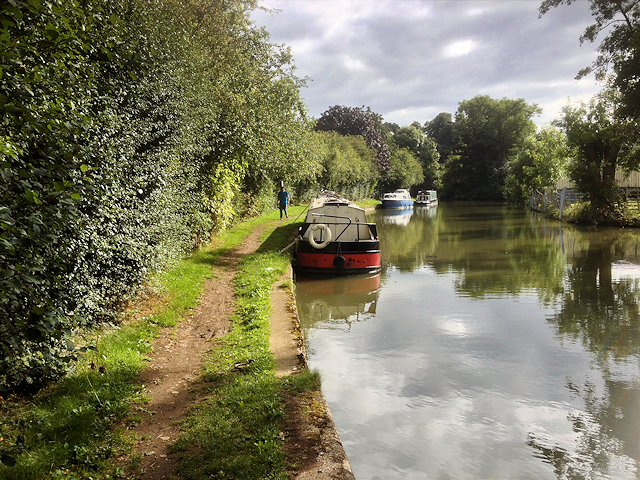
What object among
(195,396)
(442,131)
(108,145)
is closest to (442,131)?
(442,131)

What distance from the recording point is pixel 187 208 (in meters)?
9.45

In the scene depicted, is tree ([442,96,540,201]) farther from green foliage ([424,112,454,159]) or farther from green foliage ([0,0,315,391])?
green foliage ([0,0,315,391])

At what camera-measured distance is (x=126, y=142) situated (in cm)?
616

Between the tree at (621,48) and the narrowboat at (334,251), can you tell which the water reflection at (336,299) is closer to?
the narrowboat at (334,251)

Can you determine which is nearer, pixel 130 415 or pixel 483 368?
pixel 130 415

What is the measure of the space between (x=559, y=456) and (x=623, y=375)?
2518 millimetres

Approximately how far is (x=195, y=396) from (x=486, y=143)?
65.7 meters

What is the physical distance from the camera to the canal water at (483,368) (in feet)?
15.3

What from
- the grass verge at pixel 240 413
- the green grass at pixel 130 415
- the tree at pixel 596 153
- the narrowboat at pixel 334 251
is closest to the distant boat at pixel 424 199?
the tree at pixel 596 153

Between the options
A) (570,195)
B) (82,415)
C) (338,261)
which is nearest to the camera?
(82,415)

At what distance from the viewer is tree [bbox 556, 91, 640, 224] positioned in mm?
22578

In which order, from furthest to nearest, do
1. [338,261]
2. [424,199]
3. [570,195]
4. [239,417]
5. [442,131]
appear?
[442,131] → [424,199] → [570,195] → [338,261] → [239,417]

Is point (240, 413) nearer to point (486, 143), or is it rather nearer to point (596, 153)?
point (596, 153)

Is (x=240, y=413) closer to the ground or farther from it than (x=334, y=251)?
closer to the ground
